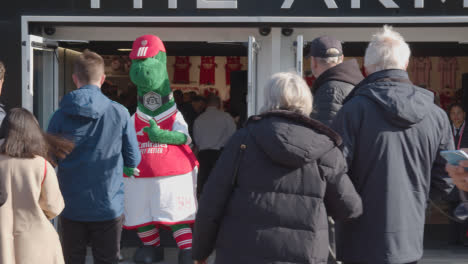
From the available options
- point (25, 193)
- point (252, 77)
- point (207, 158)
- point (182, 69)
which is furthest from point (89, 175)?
point (182, 69)

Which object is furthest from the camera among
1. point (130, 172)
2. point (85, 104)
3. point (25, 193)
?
point (130, 172)

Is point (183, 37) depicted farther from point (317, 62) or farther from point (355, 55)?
point (355, 55)

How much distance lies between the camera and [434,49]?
34.0ft

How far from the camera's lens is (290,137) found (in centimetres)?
259

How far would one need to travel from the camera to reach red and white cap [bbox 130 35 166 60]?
5.52 meters

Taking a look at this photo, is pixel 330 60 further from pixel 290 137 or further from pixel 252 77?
pixel 252 77

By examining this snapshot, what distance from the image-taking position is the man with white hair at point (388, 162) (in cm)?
302

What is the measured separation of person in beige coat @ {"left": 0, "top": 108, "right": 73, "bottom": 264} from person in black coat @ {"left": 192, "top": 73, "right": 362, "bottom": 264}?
47.6 inches

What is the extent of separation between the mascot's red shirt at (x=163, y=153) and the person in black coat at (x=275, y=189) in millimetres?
2777

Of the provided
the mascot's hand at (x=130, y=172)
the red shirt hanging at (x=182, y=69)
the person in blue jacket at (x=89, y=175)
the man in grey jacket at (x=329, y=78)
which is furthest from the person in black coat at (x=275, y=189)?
the red shirt hanging at (x=182, y=69)

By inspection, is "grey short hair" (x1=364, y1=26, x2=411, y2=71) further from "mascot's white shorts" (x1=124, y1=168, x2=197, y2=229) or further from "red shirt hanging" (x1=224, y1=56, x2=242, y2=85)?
"red shirt hanging" (x1=224, y1=56, x2=242, y2=85)

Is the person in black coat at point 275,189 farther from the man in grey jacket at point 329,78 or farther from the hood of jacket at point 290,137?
the man in grey jacket at point 329,78

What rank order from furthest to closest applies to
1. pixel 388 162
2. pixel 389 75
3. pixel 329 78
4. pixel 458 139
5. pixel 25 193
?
pixel 458 139, pixel 329 78, pixel 25 193, pixel 389 75, pixel 388 162

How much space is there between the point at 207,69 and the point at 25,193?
872 cm
